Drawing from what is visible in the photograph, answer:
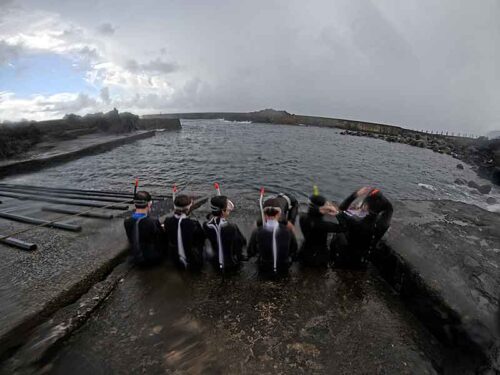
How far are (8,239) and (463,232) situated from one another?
1032 centimetres

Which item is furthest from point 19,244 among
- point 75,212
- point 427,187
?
point 427,187

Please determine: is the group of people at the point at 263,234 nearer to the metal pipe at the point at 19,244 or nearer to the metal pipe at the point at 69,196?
the metal pipe at the point at 19,244

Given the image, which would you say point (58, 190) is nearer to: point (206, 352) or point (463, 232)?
point (206, 352)

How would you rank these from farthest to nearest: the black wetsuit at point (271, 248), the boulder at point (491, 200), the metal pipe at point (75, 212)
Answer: the boulder at point (491, 200)
the metal pipe at point (75, 212)
the black wetsuit at point (271, 248)

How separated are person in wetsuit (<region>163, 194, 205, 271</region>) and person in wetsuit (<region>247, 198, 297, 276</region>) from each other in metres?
0.93

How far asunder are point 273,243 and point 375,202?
1.91 metres

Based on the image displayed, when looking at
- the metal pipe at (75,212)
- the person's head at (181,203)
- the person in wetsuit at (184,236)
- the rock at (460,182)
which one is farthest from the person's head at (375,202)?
the rock at (460,182)

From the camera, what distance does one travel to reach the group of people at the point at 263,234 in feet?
13.4

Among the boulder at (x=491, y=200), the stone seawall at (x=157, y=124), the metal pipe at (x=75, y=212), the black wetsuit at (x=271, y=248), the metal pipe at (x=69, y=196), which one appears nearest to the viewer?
the black wetsuit at (x=271, y=248)

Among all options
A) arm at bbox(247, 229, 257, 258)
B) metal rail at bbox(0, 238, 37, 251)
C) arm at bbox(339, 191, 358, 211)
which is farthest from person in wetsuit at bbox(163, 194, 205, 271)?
metal rail at bbox(0, 238, 37, 251)

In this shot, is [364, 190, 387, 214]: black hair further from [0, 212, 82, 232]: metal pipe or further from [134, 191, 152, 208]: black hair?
[0, 212, 82, 232]: metal pipe

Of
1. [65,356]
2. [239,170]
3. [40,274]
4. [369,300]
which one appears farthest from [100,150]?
[369,300]

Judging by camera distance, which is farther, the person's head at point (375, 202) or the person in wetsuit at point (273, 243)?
the person's head at point (375, 202)

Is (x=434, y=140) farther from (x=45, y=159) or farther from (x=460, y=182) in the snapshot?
(x=45, y=159)
